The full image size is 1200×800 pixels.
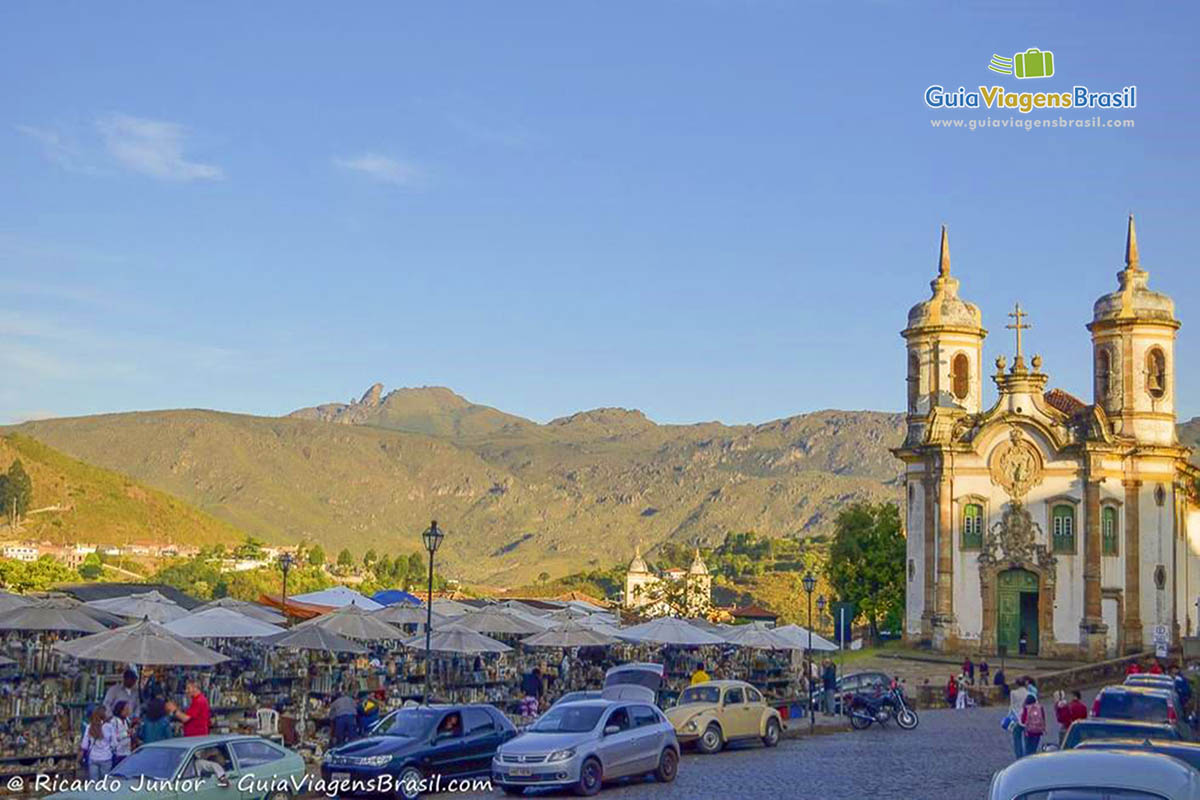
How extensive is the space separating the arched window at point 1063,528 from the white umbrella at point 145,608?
3282 cm

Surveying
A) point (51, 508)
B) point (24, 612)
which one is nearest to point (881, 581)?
point (24, 612)

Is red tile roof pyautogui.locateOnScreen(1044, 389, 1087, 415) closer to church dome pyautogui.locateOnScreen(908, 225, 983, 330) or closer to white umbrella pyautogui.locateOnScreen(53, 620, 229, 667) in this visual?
A: church dome pyautogui.locateOnScreen(908, 225, 983, 330)

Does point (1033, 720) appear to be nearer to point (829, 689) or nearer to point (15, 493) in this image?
point (829, 689)

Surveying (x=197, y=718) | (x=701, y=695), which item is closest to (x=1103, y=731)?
(x=701, y=695)

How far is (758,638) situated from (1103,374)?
24.8m

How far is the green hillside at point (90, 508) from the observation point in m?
138

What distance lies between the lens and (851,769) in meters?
26.9

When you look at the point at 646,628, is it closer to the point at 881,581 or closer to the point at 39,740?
the point at 39,740

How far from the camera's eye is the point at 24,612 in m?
31.3

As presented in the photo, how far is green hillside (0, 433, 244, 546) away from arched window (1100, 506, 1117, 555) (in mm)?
Answer: 100061

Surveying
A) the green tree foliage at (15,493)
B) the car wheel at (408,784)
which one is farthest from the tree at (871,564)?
the green tree foliage at (15,493)

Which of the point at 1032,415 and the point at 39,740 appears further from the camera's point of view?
the point at 1032,415

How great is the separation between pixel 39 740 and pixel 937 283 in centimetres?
4637

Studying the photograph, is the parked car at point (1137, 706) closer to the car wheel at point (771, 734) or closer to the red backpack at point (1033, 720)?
the red backpack at point (1033, 720)
